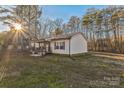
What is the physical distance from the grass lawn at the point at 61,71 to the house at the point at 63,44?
190 mm

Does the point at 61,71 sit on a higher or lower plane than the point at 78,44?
lower

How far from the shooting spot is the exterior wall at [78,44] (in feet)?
13.8

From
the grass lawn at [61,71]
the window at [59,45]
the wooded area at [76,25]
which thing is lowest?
the grass lawn at [61,71]

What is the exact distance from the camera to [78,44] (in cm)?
431

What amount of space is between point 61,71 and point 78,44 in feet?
2.36

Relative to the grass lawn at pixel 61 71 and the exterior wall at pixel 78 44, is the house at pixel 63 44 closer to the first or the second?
the exterior wall at pixel 78 44

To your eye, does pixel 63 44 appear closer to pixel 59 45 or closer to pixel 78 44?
pixel 59 45

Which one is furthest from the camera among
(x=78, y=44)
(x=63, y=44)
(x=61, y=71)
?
(x=63, y=44)

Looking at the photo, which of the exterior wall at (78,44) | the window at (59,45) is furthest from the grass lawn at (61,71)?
the window at (59,45)

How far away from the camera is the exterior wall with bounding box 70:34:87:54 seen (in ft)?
13.8

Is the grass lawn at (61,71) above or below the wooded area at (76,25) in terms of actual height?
below

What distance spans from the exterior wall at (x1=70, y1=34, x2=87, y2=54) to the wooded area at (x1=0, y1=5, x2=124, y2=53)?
110 millimetres

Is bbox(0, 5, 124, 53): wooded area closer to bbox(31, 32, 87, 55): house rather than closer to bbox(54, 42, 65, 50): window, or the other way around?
bbox(31, 32, 87, 55): house

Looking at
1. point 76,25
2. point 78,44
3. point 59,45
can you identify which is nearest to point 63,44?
point 59,45
